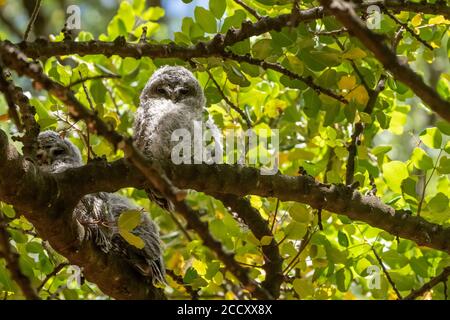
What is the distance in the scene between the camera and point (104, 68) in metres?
3.61

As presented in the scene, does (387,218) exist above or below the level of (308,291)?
above

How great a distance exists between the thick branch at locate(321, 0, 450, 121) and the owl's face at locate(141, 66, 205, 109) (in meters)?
2.31

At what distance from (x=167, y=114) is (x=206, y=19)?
31.8 inches

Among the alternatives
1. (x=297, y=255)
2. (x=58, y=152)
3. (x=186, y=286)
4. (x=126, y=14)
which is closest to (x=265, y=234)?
(x=297, y=255)

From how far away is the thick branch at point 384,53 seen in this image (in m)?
1.45

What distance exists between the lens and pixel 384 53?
4.88 feet

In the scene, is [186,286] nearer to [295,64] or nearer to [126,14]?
[295,64]

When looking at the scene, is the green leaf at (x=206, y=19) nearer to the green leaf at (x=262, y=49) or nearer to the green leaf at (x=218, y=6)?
the green leaf at (x=218, y=6)

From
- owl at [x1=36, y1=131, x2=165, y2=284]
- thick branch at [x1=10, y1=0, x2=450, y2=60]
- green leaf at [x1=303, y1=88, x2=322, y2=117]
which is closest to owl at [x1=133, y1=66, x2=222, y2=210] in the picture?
owl at [x1=36, y1=131, x2=165, y2=284]

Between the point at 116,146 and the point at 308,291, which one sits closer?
the point at 116,146

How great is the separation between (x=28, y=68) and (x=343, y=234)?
1790 mm

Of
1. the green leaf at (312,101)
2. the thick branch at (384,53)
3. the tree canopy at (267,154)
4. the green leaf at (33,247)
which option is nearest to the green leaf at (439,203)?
the tree canopy at (267,154)

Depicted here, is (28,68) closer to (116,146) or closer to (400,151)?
(116,146)
